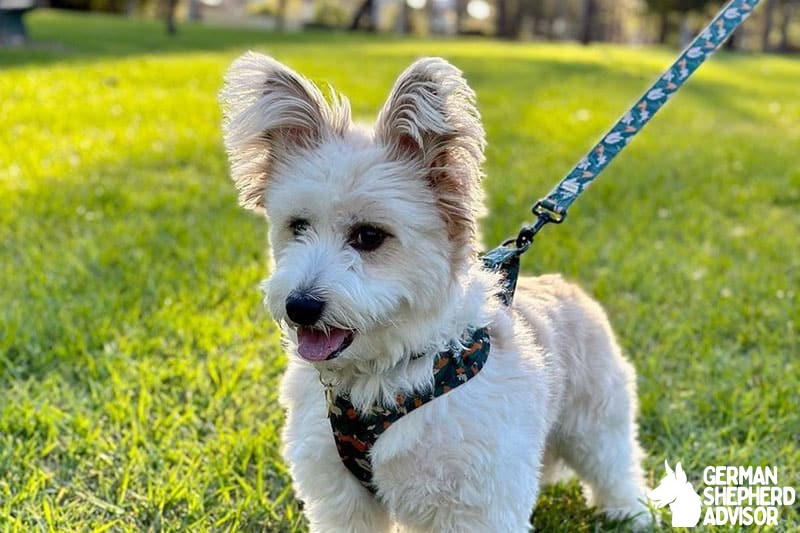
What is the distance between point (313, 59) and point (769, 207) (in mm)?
13441

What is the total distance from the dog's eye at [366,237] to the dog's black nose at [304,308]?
0.80 feet

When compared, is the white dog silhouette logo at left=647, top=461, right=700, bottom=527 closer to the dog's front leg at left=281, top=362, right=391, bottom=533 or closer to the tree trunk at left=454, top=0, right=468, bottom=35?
the dog's front leg at left=281, top=362, right=391, bottom=533

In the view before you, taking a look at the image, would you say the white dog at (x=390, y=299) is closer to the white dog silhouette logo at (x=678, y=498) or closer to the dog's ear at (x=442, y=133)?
the dog's ear at (x=442, y=133)

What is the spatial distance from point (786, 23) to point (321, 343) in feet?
135

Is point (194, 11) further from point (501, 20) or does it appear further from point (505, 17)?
point (505, 17)

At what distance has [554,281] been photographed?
3293mm

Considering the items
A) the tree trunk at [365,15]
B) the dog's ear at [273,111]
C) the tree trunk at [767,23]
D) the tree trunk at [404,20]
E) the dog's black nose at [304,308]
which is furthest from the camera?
the tree trunk at [404,20]

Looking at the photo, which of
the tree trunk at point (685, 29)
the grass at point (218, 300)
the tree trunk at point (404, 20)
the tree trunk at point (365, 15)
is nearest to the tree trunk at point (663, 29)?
the tree trunk at point (685, 29)

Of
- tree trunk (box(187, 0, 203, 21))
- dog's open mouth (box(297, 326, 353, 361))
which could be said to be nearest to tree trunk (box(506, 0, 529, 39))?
tree trunk (box(187, 0, 203, 21))

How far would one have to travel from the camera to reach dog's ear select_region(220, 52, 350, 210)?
2.48 meters

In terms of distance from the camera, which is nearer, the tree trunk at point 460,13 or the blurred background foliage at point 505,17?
the blurred background foliage at point 505,17

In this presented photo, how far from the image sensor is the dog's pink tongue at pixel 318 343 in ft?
7.50

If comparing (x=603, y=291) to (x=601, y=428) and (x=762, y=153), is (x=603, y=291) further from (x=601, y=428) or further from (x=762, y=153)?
(x=762, y=153)

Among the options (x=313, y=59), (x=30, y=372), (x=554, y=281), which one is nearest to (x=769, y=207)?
(x=554, y=281)
